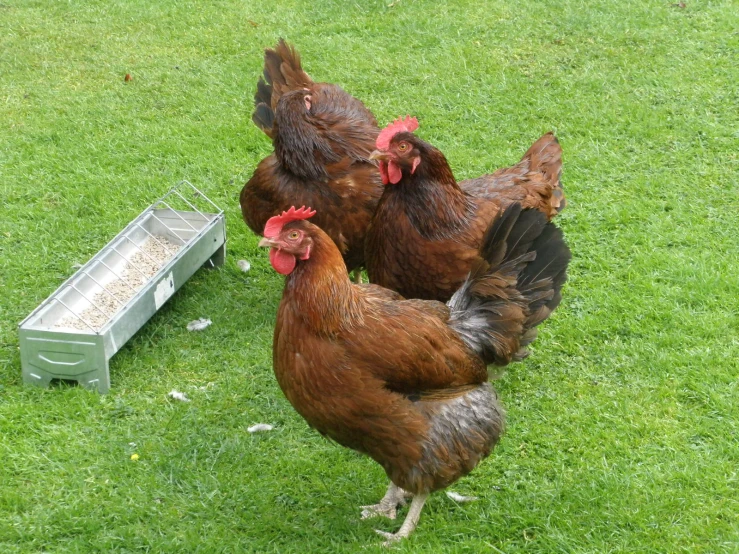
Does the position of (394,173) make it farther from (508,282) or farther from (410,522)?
(410,522)

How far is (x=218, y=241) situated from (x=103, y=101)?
3.15m

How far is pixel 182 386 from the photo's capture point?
17.1 feet

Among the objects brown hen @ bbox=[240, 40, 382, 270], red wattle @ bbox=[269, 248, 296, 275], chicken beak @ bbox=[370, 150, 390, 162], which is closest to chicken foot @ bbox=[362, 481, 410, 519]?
red wattle @ bbox=[269, 248, 296, 275]

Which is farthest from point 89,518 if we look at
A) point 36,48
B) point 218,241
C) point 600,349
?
point 36,48

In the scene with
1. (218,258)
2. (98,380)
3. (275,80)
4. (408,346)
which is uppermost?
(275,80)

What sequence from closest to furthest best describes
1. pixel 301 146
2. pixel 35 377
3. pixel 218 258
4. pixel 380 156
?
pixel 380 156 < pixel 35 377 < pixel 301 146 < pixel 218 258

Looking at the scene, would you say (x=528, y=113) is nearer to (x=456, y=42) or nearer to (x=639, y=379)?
(x=456, y=42)

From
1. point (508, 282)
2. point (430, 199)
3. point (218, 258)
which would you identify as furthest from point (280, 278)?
point (508, 282)

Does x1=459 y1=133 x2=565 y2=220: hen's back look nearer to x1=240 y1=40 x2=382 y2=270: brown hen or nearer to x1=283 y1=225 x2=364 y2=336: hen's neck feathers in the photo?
x1=240 y1=40 x2=382 y2=270: brown hen

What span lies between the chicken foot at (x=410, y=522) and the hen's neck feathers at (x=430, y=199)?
142cm

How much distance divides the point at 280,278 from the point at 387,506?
7.79 ft

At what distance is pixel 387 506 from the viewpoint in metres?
4.43

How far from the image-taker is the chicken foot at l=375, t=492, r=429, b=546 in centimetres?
423

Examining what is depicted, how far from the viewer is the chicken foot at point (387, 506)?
4.41 metres
